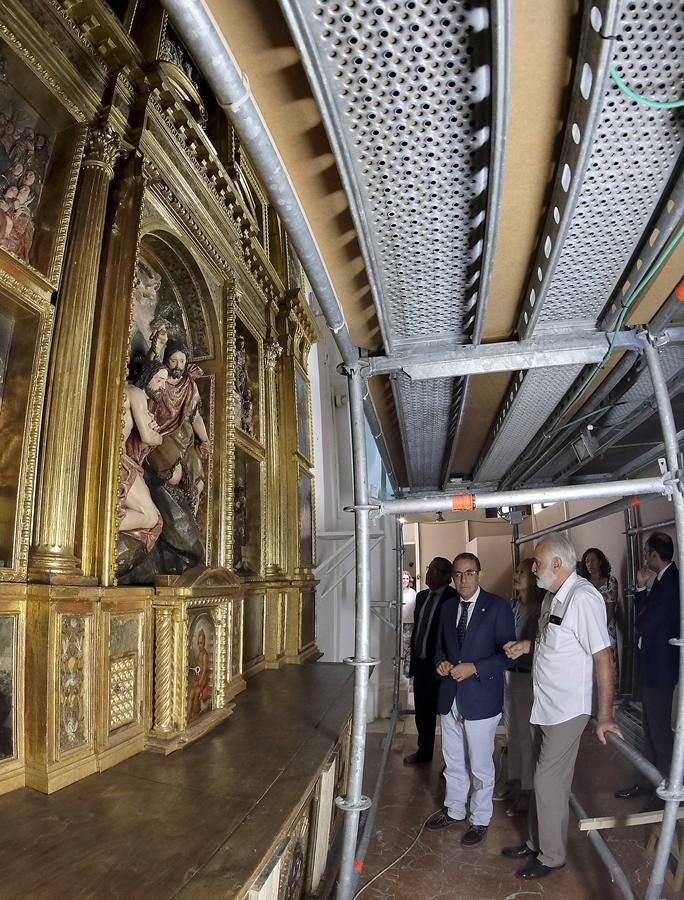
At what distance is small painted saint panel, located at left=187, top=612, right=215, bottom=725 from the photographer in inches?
119

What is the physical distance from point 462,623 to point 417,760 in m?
1.91

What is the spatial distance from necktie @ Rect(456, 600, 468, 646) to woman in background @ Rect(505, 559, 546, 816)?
1.41 feet

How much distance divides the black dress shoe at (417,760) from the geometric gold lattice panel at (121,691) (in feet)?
10.0

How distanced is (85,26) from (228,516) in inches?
112

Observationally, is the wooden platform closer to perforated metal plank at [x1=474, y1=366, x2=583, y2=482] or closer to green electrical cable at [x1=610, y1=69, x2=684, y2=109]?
perforated metal plank at [x1=474, y1=366, x2=583, y2=482]

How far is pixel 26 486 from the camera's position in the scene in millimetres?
2346

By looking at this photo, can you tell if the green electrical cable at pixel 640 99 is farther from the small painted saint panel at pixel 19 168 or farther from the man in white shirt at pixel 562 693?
the man in white shirt at pixel 562 693

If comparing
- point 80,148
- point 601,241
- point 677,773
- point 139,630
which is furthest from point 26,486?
point 677,773

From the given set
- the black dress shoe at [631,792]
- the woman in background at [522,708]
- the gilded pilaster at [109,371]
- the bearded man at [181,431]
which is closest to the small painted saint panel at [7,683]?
the gilded pilaster at [109,371]

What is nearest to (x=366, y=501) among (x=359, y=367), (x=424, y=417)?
(x=359, y=367)

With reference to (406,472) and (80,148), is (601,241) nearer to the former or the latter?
(80,148)

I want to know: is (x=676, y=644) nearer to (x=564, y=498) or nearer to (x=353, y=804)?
(x=564, y=498)

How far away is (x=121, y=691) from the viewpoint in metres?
2.66

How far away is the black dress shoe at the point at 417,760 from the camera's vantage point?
490 centimetres
